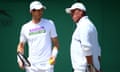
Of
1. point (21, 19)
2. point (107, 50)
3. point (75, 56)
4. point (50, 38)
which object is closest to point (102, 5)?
point (107, 50)

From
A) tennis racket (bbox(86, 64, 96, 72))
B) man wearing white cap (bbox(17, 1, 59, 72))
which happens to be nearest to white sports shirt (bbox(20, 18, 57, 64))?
man wearing white cap (bbox(17, 1, 59, 72))

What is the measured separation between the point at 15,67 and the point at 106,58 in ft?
6.09

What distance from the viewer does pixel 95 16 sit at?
9.96 meters

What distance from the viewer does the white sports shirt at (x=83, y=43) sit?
672 centimetres

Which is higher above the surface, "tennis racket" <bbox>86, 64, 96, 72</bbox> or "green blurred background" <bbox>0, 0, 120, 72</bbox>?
"green blurred background" <bbox>0, 0, 120, 72</bbox>

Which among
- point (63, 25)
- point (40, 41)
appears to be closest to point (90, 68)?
point (40, 41)

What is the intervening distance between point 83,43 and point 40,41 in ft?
3.88

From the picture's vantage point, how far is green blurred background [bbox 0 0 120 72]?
997 cm

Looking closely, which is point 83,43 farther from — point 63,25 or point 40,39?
point 63,25

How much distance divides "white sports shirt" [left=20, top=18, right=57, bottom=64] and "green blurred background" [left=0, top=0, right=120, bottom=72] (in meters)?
2.19

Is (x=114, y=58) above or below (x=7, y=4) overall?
below

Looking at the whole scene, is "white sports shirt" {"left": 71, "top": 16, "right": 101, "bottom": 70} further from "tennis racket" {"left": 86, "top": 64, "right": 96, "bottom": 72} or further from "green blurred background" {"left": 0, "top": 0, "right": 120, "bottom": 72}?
"green blurred background" {"left": 0, "top": 0, "right": 120, "bottom": 72}

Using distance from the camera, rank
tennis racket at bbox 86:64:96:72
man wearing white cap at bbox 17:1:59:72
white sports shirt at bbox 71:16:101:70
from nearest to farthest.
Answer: white sports shirt at bbox 71:16:101:70
tennis racket at bbox 86:64:96:72
man wearing white cap at bbox 17:1:59:72

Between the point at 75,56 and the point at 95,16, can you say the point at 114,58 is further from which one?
the point at 75,56
